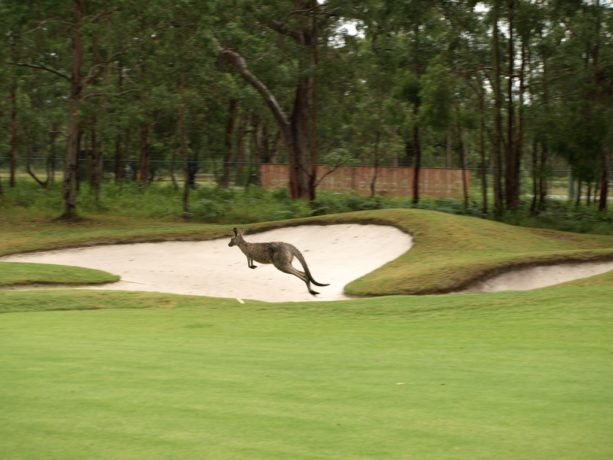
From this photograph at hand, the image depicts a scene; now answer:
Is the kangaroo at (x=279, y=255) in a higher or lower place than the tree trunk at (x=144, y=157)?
lower

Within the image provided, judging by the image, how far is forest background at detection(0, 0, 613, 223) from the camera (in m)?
36.3

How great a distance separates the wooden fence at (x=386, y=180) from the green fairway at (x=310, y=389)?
4225 centimetres

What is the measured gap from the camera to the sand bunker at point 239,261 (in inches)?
979

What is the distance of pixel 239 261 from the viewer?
28.7 metres

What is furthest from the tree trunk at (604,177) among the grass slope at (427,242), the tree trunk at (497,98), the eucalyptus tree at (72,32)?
the eucalyptus tree at (72,32)

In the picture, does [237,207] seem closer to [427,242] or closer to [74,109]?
[74,109]

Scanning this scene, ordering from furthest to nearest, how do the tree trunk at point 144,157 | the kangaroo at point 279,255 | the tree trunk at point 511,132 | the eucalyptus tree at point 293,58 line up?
the tree trunk at point 144,157, the eucalyptus tree at point 293,58, the tree trunk at point 511,132, the kangaroo at point 279,255

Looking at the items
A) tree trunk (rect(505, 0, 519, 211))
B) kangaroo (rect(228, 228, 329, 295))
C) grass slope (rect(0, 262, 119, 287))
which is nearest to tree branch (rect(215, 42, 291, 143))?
tree trunk (rect(505, 0, 519, 211))

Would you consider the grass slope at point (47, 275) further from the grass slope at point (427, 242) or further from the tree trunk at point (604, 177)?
the tree trunk at point (604, 177)

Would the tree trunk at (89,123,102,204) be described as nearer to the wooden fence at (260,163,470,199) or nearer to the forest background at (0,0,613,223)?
the forest background at (0,0,613,223)

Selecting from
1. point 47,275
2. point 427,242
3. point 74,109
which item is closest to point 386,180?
point 74,109

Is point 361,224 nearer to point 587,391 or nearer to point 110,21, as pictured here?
point 110,21

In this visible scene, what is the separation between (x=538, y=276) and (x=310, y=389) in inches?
644

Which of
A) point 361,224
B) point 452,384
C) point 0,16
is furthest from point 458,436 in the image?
point 0,16
